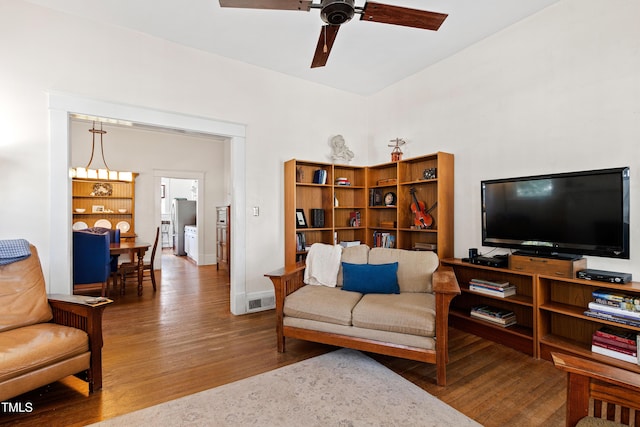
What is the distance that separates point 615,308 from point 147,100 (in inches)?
176

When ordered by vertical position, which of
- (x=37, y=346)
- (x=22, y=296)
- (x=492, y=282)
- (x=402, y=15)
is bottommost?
(x=37, y=346)

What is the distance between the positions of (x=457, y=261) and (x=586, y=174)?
131 cm

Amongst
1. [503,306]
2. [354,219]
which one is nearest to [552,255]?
[503,306]

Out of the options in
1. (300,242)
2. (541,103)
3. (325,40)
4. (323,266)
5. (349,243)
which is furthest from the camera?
(349,243)

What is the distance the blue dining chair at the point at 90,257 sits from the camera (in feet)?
13.3

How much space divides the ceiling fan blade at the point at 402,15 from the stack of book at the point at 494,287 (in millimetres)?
2283

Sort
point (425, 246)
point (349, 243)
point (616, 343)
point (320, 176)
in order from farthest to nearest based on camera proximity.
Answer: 1. point (349, 243)
2. point (320, 176)
3. point (425, 246)
4. point (616, 343)

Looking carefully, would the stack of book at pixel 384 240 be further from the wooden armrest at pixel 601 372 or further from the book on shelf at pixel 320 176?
the wooden armrest at pixel 601 372

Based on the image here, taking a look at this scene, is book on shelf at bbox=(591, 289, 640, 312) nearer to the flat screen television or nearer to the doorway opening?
A: the flat screen television

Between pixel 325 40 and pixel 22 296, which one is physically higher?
pixel 325 40

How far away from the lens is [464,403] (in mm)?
1941

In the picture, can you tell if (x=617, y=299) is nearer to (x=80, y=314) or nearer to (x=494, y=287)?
(x=494, y=287)

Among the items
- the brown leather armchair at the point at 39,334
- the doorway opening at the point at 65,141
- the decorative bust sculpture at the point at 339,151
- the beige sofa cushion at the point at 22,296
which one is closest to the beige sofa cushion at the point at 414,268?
the decorative bust sculpture at the point at 339,151

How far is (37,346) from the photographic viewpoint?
182 cm
